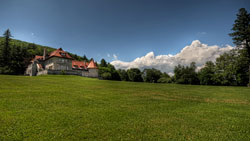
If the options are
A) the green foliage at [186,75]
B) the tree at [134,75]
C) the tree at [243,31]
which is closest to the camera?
the tree at [243,31]

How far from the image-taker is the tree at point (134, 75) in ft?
346

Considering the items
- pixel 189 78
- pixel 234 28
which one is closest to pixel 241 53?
pixel 234 28

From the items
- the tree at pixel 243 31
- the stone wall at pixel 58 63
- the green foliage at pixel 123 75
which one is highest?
the tree at pixel 243 31

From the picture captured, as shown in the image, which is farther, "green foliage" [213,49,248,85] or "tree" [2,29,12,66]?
"tree" [2,29,12,66]

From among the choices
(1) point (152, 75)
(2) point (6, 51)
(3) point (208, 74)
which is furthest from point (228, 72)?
(2) point (6, 51)

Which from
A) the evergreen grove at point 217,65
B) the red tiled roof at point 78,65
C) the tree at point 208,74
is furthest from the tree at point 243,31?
the red tiled roof at point 78,65

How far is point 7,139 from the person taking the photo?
4.10m

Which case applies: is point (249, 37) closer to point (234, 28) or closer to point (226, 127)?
point (234, 28)

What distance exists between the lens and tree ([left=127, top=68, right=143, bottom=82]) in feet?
346

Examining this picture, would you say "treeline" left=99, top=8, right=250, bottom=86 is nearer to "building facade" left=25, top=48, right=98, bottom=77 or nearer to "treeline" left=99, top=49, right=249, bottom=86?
"treeline" left=99, top=49, right=249, bottom=86

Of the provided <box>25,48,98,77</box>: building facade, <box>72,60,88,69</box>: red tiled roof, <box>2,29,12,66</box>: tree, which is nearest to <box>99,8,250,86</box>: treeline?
<box>72,60,88,69</box>: red tiled roof

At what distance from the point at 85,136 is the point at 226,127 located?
6391mm

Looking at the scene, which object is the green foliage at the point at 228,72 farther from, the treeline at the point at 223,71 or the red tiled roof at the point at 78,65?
the red tiled roof at the point at 78,65

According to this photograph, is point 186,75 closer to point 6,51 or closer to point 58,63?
point 58,63
